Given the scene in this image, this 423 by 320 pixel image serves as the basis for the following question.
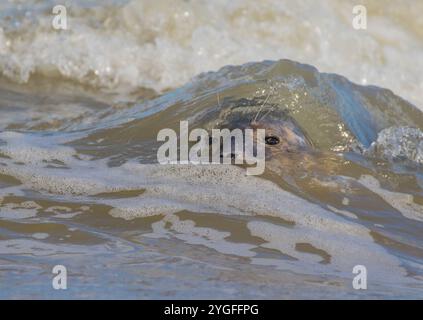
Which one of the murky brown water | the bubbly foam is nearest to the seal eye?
the murky brown water

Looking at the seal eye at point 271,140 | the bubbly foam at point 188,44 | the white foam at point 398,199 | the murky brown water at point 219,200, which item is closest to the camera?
the murky brown water at point 219,200

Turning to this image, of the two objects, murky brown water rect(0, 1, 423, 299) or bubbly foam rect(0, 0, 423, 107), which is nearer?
murky brown water rect(0, 1, 423, 299)

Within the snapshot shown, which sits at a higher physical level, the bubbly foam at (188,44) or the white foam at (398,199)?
the bubbly foam at (188,44)

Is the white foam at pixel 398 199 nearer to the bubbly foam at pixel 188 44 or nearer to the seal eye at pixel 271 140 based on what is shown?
the seal eye at pixel 271 140

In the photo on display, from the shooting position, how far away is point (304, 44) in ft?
28.2

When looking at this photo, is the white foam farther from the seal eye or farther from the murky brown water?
the seal eye

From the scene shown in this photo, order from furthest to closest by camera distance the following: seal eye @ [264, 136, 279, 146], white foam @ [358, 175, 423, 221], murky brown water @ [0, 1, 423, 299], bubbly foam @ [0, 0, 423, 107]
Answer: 1. bubbly foam @ [0, 0, 423, 107]
2. seal eye @ [264, 136, 279, 146]
3. white foam @ [358, 175, 423, 221]
4. murky brown water @ [0, 1, 423, 299]

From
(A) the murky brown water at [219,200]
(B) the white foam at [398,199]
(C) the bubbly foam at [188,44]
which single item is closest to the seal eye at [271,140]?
(A) the murky brown water at [219,200]

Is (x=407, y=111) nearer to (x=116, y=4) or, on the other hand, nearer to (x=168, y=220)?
(x=168, y=220)

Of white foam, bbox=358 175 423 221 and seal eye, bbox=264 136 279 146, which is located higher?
seal eye, bbox=264 136 279 146

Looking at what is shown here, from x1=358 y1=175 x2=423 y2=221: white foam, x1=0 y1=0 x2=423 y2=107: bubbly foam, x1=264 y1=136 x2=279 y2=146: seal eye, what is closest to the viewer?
x1=358 y1=175 x2=423 y2=221: white foam

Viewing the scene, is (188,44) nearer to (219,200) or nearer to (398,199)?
(398,199)

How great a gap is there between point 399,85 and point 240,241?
5.26 m
